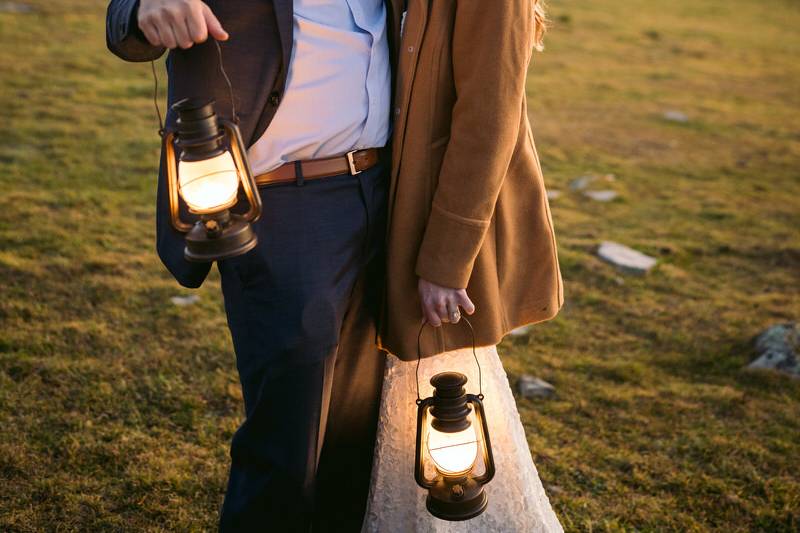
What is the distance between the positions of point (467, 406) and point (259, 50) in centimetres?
113

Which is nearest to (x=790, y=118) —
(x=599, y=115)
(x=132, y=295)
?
(x=599, y=115)

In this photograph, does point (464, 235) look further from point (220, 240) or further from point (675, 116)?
point (675, 116)

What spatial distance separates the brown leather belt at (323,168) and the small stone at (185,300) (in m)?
3.02

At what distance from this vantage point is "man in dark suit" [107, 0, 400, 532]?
2.05 m

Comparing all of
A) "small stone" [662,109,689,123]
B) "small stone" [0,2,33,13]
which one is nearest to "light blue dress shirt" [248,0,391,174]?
"small stone" [662,109,689,123]

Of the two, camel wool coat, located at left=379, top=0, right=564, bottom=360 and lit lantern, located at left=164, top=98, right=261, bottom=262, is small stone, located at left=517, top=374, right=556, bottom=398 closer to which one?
camel wool coat, located at left=379, top=0, right=564, bottom=360

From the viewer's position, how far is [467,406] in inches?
84.8

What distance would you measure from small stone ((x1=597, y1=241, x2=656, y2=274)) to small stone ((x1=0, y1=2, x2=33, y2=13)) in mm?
11364

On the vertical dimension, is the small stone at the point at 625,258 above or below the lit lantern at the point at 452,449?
below

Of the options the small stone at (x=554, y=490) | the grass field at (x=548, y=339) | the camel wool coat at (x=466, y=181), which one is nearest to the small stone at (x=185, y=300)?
the grass field at (x=548, y=339)

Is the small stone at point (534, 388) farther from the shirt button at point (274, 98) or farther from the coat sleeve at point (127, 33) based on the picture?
the coat sleeve at point (127, 33)

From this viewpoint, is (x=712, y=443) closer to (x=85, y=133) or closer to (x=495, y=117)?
(x=495, y=117)

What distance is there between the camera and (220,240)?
68.5 inches

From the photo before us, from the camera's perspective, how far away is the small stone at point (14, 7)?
13.1 metres
